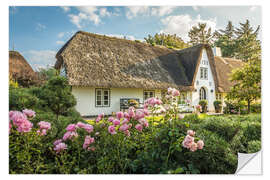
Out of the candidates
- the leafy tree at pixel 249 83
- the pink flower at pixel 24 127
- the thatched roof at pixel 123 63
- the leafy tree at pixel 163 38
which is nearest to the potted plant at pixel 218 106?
the thatched roof at pixel 123 63

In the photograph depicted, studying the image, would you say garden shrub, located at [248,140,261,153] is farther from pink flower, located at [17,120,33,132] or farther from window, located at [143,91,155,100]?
window, located at [143,91,155,100]

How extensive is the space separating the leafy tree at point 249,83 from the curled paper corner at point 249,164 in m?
2.78

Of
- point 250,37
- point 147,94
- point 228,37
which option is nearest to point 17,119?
point 250,37

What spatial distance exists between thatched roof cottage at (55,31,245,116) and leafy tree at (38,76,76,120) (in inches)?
116

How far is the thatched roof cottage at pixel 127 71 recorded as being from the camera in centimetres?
674

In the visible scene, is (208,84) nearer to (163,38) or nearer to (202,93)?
(202,93)

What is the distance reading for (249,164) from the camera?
195cm

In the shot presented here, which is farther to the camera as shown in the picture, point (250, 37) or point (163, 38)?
point (163, 38)

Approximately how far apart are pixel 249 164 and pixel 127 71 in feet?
19.8

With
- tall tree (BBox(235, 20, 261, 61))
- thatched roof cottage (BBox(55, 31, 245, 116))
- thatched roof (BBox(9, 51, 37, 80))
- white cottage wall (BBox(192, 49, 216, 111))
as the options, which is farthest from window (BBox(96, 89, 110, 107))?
tall tree (BBox(235, 20, 261, 61))

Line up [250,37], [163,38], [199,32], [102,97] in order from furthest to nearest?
[163,38]
[102,97]
[199,32]
[250,37]

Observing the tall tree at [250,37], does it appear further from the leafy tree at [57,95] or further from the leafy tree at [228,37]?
the leafy tree at [57,95]
